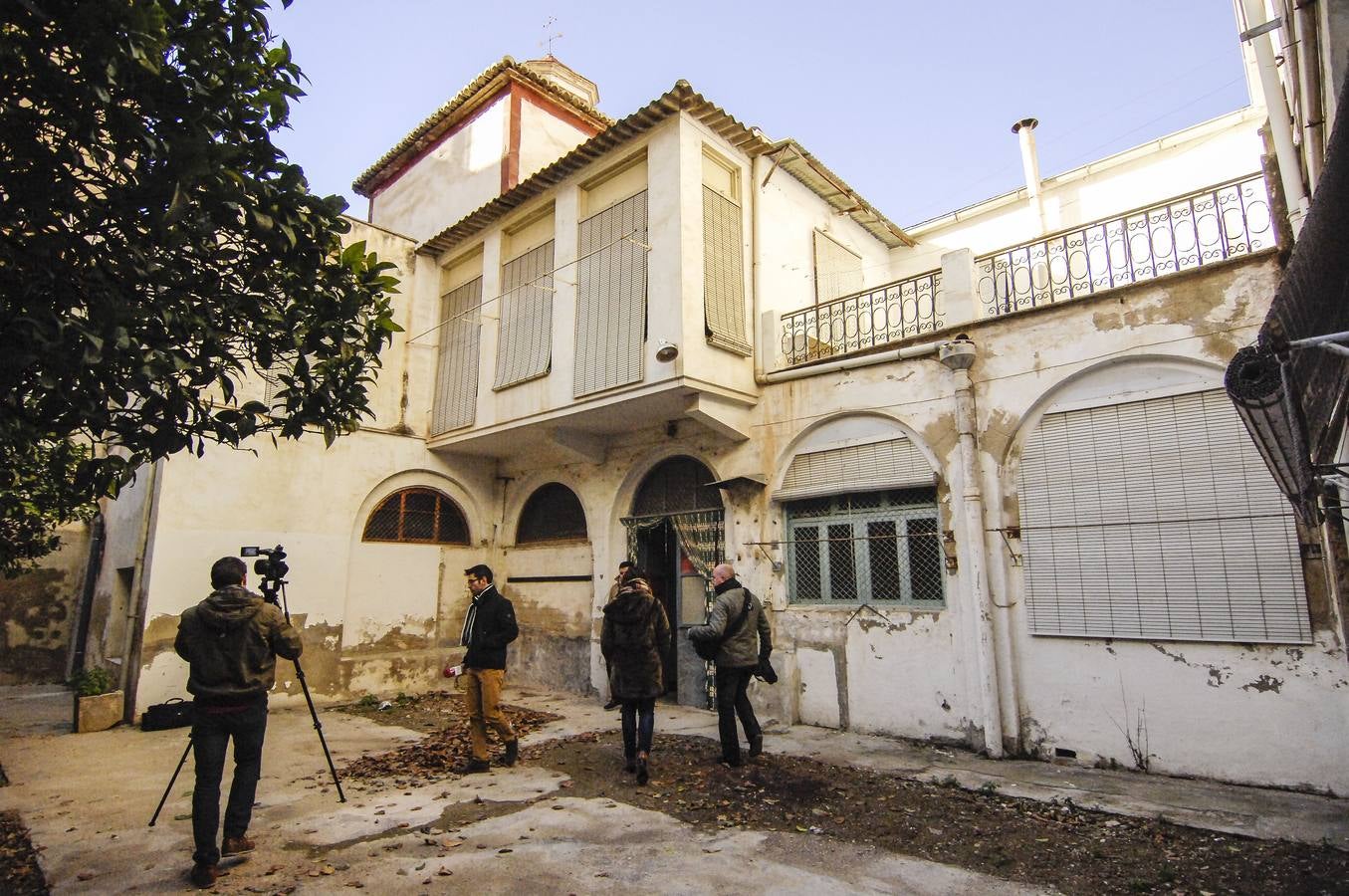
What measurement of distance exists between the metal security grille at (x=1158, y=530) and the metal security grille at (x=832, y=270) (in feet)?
15.0

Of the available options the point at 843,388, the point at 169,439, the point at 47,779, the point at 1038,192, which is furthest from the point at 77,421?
the point at 1038,192

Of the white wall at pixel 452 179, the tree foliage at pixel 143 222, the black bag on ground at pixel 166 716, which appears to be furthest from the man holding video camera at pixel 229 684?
the white wall at pixel 452 179

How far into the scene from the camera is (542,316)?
34.8ft

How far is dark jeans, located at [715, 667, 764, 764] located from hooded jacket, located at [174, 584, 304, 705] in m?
3.74

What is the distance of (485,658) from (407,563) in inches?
229

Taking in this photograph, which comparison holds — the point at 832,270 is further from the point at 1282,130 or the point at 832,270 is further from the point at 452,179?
the point at 452,179

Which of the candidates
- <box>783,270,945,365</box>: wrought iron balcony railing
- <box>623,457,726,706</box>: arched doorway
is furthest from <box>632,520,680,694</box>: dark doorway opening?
<box>783,270,945,365</box>: wrought iron balcony railing

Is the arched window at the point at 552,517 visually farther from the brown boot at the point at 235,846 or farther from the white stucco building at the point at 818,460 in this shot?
the brown boot at the point at 235,846

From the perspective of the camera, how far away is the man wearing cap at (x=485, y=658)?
6.37 meters

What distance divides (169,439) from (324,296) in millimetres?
1183

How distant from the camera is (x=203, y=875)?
4.13 metres

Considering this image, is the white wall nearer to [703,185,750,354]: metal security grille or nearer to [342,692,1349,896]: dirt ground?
[703,185,750,354]: metal security grille

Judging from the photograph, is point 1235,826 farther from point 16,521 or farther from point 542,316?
point 16,521

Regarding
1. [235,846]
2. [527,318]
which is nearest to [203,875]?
[235,846]
